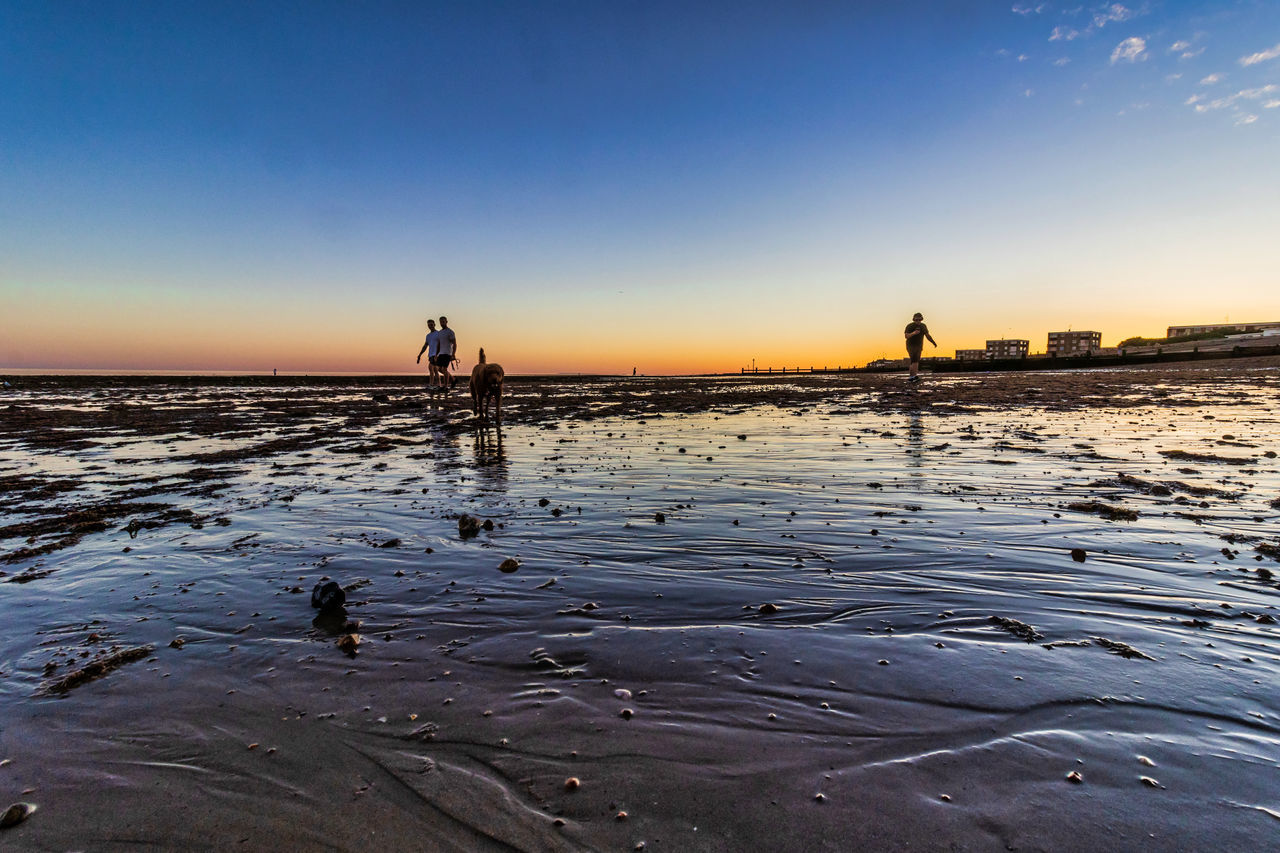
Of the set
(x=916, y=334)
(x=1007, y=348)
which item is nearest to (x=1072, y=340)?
(x=1007, y=348)

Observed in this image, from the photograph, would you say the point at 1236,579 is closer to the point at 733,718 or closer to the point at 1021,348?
the point at 733,718

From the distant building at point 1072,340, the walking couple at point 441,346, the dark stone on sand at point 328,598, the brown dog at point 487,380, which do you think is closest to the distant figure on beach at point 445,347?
the walking couple at point 441,346

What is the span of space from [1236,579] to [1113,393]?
22.9 meters

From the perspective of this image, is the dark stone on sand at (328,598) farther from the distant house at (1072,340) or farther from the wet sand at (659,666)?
the distant house at (1072,340)

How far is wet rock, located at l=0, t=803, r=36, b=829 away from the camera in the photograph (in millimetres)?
2162

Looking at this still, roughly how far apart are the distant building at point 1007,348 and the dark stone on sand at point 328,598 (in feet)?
546

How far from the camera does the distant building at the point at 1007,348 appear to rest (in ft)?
467

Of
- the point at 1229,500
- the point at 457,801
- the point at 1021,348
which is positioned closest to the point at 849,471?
the point at 1229,500

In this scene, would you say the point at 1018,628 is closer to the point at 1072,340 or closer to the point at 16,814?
the point at 16,814

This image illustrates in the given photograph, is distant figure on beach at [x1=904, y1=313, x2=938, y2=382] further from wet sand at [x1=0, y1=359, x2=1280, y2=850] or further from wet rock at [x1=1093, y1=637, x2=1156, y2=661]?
wet rock at [x1=1093, y1=637, x2=1156, y2=661]

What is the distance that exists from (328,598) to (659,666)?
2.61 metres

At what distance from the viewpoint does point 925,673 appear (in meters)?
3.09

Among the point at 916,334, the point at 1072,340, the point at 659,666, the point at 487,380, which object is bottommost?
the point at 659,666

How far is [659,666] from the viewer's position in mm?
3275
